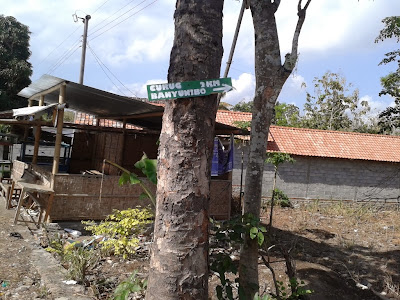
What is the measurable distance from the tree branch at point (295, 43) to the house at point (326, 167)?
29.8 ft

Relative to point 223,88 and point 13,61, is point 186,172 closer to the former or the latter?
point 223,88

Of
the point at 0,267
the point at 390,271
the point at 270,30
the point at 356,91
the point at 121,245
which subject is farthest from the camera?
the point at 356,91

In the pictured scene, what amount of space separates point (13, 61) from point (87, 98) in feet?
41.3

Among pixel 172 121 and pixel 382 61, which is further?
pixel 382 61

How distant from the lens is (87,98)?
350 inches

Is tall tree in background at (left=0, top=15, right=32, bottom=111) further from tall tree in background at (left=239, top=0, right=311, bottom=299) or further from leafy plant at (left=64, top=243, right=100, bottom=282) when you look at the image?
tall tree in background at (left=239, top=0, right=311, bottom=299)

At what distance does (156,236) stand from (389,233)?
11.2 metres

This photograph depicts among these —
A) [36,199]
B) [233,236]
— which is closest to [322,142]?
[36,199]

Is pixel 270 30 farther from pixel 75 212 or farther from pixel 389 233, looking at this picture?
pixel 389 233

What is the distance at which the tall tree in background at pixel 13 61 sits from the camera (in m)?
18.9

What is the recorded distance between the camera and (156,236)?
2113mm

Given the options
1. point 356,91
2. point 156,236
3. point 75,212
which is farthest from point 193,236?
point 356,91

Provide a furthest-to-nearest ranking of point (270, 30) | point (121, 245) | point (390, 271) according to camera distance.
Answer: point (390, 271)
point (121, 245)
point (270, 30)

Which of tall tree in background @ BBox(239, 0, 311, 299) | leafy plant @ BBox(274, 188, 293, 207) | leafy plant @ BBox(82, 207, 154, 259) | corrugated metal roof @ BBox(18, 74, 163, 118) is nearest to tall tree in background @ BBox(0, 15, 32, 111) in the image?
corrugated metal roof @ BBox(18, 74, 163, 118)
